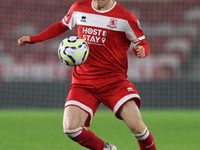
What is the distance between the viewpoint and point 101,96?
4.85m

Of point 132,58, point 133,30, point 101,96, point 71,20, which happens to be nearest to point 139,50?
point 133,30

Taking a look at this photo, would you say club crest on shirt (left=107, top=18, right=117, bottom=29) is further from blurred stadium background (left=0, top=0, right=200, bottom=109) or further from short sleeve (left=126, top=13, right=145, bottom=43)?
blurred stadium background (left=0, top=0, right=200, bottom=109)

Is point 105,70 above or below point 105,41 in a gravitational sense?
below

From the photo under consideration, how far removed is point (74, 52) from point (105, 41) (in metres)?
0.46

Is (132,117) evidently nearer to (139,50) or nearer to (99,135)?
(139,50)

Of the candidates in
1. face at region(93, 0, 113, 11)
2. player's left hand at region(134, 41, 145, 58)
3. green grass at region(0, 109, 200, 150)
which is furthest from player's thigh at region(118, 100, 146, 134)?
Answer: green grass at region(0, 109, 200, 150)

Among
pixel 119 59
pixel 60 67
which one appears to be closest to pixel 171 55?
pixel 60 67

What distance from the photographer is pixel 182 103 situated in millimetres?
14836

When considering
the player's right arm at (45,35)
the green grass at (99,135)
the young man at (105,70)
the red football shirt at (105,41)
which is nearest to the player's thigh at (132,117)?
the young man at (105,70)

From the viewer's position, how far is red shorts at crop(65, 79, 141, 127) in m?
4.75

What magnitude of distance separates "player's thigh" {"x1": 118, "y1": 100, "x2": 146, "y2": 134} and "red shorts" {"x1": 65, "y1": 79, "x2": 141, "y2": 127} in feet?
0.17

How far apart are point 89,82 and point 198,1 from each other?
17.4m

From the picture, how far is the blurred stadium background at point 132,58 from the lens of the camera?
584 inches

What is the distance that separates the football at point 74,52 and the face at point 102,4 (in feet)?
1.69
